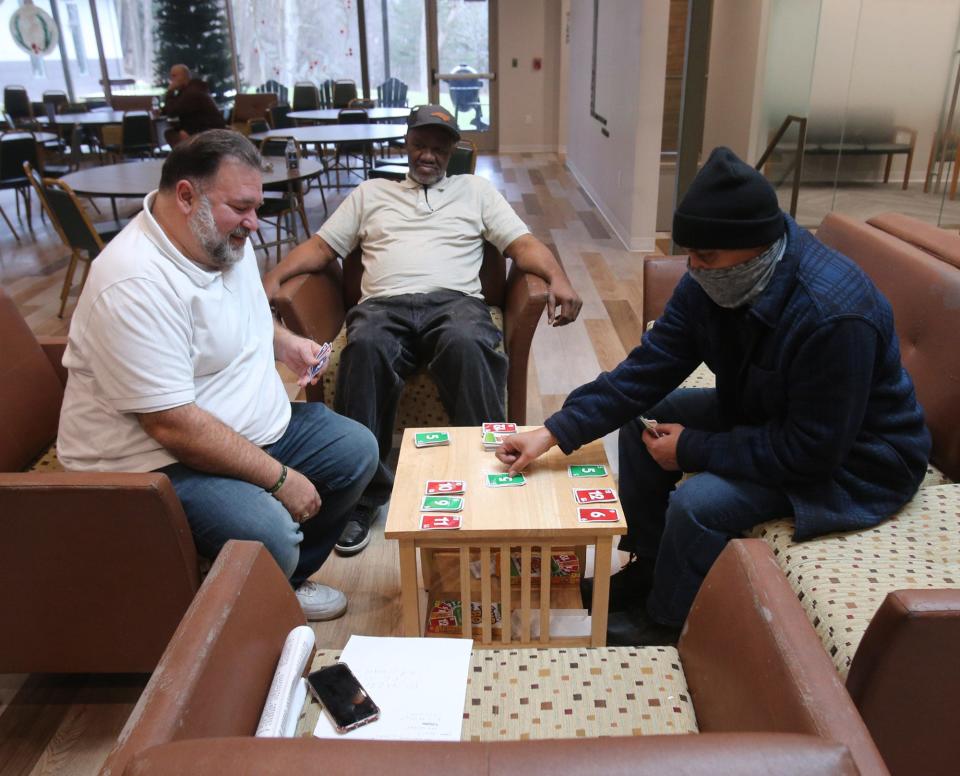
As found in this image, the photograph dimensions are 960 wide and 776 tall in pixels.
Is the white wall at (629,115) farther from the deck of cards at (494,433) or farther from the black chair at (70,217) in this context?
the deck of cards at (494,433)

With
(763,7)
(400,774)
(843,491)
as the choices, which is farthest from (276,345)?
(763,7)

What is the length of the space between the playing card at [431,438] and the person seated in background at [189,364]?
0.29 m

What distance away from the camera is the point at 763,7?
5289mm

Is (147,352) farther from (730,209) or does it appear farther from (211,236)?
(730,209)

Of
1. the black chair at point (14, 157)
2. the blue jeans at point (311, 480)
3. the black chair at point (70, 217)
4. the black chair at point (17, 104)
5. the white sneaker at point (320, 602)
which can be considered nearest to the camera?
the blue jeans at point (311, 480)

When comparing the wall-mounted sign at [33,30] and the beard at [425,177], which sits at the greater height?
the wall-mounted sign at [33,30]

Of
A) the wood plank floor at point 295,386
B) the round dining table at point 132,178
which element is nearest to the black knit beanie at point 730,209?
the wood plank floor at point 295,386

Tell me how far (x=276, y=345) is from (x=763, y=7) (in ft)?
15.3

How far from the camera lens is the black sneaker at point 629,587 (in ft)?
6.65

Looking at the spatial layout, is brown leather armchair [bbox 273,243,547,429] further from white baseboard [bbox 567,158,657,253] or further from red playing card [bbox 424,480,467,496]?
white baseboard [bbox 567,158,657,253]

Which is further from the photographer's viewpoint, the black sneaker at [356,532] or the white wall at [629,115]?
the white wall at [629,115]

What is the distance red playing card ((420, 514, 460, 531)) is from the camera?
5.28ft

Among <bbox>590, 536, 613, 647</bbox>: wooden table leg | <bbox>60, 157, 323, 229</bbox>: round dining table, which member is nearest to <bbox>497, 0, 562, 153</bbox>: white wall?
<bbox>60, 157, 323, 229</bbox>: round dining table

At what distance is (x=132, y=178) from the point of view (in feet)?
15.4
